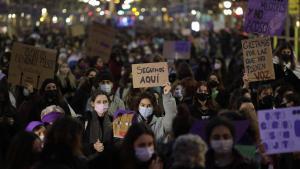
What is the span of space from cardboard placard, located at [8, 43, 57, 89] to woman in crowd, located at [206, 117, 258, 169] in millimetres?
7169

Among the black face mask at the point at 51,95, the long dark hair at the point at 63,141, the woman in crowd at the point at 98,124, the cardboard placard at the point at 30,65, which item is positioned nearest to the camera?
the long dark hair at the point at 63,141

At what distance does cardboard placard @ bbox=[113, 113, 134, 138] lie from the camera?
10.2 meters

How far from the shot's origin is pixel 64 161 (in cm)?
717

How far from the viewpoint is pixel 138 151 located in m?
7.51

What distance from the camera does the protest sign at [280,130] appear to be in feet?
26.1

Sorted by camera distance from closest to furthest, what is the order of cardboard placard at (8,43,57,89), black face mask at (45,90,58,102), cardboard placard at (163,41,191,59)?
black face mask at (45,90,58,102), cardboard placard at (8,43,57,89), cardboard placard at (163,41,191,59)

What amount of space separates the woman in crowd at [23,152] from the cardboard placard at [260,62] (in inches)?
230

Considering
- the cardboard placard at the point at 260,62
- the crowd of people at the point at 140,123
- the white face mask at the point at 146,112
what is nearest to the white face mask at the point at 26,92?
the crowd of people at the point at 140,123

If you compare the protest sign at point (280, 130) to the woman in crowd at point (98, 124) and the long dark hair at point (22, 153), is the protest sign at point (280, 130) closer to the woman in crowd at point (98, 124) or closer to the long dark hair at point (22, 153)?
the long dark hair at point (22, 153)

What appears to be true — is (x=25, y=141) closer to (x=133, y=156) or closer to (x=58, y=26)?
(x=133, y=156)

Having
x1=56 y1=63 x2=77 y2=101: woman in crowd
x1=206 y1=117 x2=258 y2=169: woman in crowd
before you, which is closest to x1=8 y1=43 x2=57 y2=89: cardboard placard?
x1=56 y1=63 x2=77 y2=101: woman in crowd

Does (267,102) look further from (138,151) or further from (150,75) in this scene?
(138,151)

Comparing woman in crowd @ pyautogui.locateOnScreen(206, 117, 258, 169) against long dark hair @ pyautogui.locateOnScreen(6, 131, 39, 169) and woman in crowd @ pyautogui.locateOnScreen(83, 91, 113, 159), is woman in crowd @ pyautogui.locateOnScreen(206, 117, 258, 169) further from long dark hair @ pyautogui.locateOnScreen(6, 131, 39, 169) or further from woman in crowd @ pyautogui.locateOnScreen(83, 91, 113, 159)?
woman in crowd @ pyautogui.locateOnScreen(83, 91, 113, 159)

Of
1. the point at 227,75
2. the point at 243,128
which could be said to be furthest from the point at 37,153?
the point at 227,75
